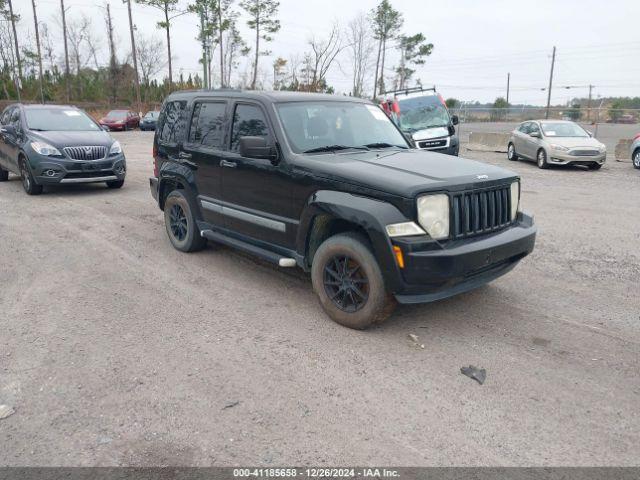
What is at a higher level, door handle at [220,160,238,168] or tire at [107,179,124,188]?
door handle at [220,160,238,168]

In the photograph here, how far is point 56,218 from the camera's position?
8.31 metres

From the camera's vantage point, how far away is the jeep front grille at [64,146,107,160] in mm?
9883

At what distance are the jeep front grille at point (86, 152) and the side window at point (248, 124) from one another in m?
5.99

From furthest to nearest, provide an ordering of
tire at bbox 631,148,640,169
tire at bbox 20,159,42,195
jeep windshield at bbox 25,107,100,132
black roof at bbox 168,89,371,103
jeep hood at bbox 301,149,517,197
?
tire at bbox 631,148,640,169
jeep windshield at bbox 25,107,100,132
tire at bbox 20,159,42,195
black roof at bbox 168,89,371,103
jeep hood at bbox 301,149,517,197

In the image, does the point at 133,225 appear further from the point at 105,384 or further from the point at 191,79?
the point at 191,79

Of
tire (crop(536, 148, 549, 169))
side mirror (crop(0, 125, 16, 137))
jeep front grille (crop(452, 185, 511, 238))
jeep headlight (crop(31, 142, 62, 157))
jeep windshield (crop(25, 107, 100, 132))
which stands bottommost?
tire (crop(536, 148, 549, 169))

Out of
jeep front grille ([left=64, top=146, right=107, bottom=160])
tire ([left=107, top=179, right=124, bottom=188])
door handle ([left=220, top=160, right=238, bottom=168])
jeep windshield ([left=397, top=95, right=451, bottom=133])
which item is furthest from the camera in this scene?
jeep windshield ([left=397, top=95, right=451, bottom=133])

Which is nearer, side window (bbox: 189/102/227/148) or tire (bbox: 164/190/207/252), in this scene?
side window (bbox: 189/102/227/148)

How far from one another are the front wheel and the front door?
12.6m

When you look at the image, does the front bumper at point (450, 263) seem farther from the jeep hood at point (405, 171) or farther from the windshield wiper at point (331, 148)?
the windshield wiper at point (331, 148)

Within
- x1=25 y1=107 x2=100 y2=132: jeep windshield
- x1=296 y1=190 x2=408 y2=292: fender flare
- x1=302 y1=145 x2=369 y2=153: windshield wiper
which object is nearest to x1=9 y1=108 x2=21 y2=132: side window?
x1=25 y1=107 x2=100 y2=132: jeep windshield

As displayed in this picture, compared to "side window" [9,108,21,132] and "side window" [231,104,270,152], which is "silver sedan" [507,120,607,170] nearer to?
"side window" [231,104,270,152]

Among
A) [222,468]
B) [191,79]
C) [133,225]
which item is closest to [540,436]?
[222,468]

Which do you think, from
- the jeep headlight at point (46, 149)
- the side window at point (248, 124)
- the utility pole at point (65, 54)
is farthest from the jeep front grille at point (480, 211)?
the utility pole at point (65, 54)
